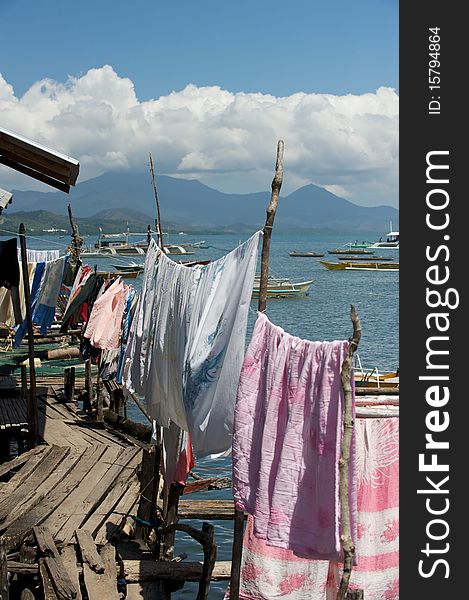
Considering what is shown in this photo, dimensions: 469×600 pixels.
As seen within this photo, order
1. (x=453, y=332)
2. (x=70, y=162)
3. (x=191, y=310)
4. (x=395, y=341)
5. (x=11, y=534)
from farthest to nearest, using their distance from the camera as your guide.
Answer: (x=395, y=341) < (x=70, y=162) < (x=11, y=534) < (x=191, y=310) < (x=453, y=332)

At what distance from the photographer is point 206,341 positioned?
609 centimetres

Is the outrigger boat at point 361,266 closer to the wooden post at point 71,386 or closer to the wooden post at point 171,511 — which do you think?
the wooden post at point 71,386

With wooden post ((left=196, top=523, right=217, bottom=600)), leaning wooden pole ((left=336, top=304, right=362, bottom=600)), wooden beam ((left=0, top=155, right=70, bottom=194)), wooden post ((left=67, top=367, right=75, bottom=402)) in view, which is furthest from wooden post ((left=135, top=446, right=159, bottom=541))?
wooden post ((left=67, top=367, right=75, bottom=402))

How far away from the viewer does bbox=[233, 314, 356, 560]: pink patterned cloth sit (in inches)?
187

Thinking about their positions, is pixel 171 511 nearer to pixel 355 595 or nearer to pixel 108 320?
pixel 355 595

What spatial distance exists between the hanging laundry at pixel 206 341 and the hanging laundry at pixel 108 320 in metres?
3.74

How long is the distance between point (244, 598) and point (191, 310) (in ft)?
7.56

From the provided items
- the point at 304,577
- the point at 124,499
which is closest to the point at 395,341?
the point at 124,499

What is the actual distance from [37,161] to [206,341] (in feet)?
12.4

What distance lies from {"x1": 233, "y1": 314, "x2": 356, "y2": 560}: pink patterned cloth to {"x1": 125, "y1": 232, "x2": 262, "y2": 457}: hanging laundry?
676 millimetres

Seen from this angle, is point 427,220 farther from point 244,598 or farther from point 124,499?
point 124,499

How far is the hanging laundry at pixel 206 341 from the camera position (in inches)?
230

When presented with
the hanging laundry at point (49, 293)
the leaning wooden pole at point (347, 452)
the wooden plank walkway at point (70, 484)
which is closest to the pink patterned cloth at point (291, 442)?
the leaning wooden pole at point (347, 452)

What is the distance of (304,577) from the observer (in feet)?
18.8
